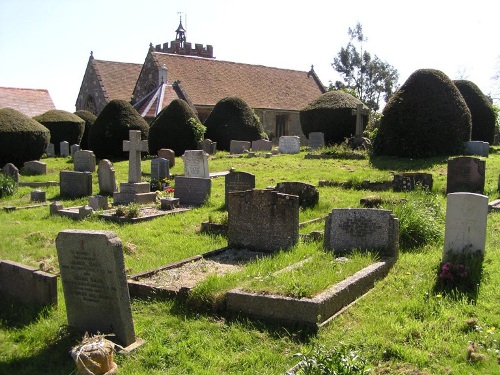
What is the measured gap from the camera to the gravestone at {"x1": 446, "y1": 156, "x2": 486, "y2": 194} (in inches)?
507

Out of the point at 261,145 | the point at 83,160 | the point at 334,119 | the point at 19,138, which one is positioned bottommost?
the point at 83,160

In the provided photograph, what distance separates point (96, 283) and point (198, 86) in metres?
34.1

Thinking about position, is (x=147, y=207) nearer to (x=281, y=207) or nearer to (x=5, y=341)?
(x=281, y=207)

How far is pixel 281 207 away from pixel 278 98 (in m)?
34.8

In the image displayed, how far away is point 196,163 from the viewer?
15.1 metres

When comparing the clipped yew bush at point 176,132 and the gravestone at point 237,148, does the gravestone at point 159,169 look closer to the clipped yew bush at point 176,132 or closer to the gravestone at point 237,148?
the gravestone at point 237,148

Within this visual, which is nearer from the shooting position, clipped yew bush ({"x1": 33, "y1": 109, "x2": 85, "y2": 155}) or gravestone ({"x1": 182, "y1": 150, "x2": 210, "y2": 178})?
gravestone ({"x1": 182, "y1": 150, "x2": 210, "y2": 178})

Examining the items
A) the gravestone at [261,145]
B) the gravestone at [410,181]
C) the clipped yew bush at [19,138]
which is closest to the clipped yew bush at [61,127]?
the clipped yew bush at [19,138]

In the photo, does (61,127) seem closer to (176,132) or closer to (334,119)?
(176,132)

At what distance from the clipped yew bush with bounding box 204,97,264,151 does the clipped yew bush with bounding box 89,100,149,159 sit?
4760 millimetres

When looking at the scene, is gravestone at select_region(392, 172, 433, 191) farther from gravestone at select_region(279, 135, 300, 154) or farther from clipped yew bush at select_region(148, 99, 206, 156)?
clipped yew bush at select_region(148, 99, 206, 156)

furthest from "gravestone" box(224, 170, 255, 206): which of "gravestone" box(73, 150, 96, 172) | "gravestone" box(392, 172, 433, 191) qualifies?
"gravestone" box(73, 150, 96, 172)

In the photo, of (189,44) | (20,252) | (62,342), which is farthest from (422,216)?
(189,44)

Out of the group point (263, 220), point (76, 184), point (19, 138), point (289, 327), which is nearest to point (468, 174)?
point (263, 220)
